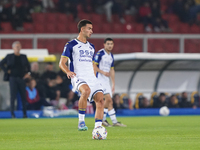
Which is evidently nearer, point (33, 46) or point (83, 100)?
point (83, 100)

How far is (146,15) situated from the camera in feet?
82.4

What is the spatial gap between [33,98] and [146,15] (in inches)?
430

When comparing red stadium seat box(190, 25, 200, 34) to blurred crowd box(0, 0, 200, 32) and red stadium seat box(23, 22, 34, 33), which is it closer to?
blurred crowd box(0, 0, 200, 32)

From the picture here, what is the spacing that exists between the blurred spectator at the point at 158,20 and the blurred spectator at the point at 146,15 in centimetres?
27

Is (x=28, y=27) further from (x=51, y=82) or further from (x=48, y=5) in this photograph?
(x=51, y=82)

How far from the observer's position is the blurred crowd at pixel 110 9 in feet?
72.9

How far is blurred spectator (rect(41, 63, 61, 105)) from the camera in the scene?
1683 centimetres

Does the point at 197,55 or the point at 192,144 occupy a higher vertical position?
the point at 197,55

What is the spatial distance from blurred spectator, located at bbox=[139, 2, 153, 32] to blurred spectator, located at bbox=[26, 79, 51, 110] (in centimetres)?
1020

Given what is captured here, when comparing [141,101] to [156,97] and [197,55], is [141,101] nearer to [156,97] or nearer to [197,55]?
[156,97]

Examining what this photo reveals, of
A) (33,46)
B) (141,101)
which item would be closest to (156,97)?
(141,101)

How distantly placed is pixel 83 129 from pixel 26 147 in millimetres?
2778

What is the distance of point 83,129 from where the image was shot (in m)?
8.52

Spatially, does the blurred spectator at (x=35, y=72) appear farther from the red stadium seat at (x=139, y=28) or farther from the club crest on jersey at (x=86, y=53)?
the red stadium seat at (x=139, y=28)
